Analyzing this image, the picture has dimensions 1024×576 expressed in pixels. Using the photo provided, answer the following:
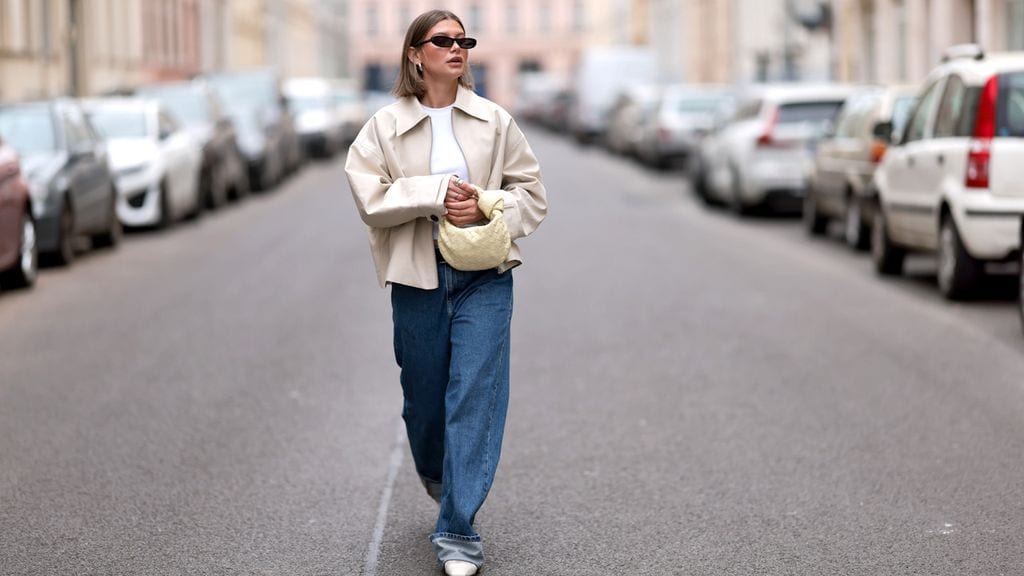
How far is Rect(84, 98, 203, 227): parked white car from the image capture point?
2130 cm

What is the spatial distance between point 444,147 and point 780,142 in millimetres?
16691

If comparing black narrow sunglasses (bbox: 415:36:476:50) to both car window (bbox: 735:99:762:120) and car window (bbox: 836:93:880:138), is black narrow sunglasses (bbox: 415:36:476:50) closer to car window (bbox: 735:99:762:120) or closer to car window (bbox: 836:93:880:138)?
car window (bbox: 836:93:880:138)

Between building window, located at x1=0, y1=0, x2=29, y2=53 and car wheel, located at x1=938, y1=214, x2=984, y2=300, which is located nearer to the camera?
car wheel, located at x1=938, y1=214, x2=984, y2=300

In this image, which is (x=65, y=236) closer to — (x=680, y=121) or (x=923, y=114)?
(x=923, y=114)

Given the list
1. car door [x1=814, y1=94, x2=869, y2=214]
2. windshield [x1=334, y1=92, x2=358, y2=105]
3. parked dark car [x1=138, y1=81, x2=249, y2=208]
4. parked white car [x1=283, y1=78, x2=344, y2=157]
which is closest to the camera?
car door [x1=814, y1=94, x2=869, y2=214]

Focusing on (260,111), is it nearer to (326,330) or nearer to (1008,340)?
(326,330)

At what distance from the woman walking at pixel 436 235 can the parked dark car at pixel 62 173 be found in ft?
36.6

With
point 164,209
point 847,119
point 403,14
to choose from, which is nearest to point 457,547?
point 847,119

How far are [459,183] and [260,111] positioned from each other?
26.0 metres

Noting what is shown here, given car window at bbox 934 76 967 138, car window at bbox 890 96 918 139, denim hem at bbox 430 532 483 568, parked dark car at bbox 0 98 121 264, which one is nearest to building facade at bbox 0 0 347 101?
parked dark car at bbox 0 98 121 264

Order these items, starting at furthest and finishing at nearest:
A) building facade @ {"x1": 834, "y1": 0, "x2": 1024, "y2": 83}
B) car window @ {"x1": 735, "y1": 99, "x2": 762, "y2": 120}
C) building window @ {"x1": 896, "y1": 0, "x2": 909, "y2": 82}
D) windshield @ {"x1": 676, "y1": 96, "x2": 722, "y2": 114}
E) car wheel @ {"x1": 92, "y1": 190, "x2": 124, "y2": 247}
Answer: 1. building window @ {"x1": 896, "y1": 0, "x2": 909, "y2": 82}
2. windshield @ {"x1": 676, "y1": 96, "x2": 722, "y2": 114}
3. building facade @ {"x1": 834, "y1": 0, "x2": 1024, "y2": 83}
4. car window @ {"x1": 735, "y1": 99, "x2": 762, "y2": 120}
5. car wheel @ {"x1": 92, "y1": 190, "x2": 124, "y2": 247}

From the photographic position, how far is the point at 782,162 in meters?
22.0

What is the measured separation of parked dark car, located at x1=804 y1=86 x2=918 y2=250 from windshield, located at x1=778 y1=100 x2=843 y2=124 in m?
2.82

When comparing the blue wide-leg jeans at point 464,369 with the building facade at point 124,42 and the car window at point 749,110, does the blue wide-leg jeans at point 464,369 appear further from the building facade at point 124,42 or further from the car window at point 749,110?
the building facade at point 124,42
